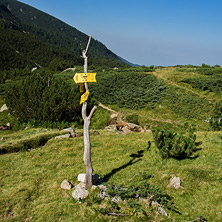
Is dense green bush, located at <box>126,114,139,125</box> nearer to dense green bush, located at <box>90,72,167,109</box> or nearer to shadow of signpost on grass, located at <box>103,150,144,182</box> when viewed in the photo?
A: dense green bush, located at <box>90,72,167,109</box>

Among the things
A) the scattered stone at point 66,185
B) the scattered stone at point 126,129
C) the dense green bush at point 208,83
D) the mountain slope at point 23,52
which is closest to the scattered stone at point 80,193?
the scattered stone at point 66,185

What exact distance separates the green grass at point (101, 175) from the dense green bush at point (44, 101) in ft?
31.9

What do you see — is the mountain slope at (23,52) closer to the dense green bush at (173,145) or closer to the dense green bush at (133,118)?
the dense green bush at (133,118)

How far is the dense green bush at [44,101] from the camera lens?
898 inches

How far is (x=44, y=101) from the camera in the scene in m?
23.1

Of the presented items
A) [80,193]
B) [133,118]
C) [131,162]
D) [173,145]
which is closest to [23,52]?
[133,118]

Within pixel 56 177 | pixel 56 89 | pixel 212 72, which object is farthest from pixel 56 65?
pixel 56 177

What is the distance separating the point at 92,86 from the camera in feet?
113

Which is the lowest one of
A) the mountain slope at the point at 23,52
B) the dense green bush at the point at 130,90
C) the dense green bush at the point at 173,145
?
the dense green bush at the point at 173,145

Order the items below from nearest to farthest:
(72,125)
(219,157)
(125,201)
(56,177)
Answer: (125,201), (219,157), (56,177), (72,125)

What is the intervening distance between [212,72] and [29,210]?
38011 mm

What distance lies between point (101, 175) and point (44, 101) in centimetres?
1718

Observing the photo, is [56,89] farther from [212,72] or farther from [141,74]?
[212,72]

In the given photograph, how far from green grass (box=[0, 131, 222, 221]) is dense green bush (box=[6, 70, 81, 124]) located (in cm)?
972
